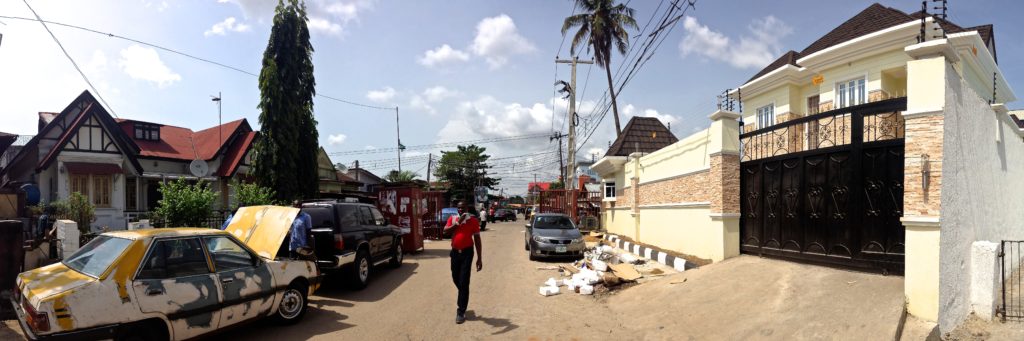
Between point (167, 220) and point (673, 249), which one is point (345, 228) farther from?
point (673, 249)

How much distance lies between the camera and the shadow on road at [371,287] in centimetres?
862

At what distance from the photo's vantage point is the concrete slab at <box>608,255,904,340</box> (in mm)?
5301

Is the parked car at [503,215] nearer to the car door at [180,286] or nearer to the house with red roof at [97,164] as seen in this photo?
the house with red roof at [97,164]

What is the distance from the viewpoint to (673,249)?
11773mm

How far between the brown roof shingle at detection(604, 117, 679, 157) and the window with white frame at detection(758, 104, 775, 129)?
22.6 ft

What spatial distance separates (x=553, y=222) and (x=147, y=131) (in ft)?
71.2

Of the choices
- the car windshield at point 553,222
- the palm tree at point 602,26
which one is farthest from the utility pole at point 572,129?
the car windshield at point 553,222

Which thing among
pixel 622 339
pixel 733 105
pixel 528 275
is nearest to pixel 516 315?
pixel 622 339

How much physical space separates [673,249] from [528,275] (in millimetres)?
3627

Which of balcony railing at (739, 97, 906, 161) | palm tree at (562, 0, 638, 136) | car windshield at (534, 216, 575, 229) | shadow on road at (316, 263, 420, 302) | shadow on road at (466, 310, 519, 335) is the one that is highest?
palm tree at (562, 0, 638, 136)

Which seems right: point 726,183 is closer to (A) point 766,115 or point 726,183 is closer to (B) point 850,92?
(B) point 850,92

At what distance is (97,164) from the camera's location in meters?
19.8

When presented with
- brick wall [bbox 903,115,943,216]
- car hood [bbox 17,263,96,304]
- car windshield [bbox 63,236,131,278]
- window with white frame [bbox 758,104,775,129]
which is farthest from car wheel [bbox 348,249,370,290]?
window with white frame [bbox 758,104,775,129]

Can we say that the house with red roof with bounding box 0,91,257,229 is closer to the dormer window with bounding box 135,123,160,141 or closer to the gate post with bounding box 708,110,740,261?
the dormer window with bounding box 135,123,160,141
